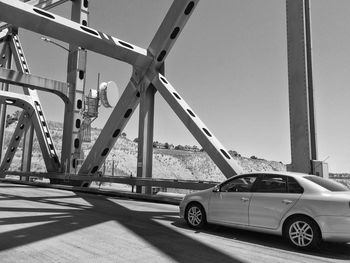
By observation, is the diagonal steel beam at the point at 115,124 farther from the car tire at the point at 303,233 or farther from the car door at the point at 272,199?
the car tire at the point at 303,233

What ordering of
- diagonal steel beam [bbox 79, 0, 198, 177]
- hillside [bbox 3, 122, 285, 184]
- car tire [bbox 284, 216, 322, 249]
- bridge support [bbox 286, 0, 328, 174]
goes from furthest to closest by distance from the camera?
hillside [bbox 3, 122, 285, 184] → diagonal steel beam [bbox 79, 0, 198, 177] → bridge support [bbox 286, 0, 328, 174] → car tire [bbox 284, 216, 322, 249]

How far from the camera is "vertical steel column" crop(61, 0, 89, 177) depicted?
85.9ft

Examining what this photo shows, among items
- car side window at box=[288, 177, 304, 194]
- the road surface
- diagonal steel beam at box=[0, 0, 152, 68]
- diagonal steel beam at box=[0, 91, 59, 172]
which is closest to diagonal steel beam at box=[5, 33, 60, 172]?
diagonal steel beam at box=[0, 91, 59, 172]

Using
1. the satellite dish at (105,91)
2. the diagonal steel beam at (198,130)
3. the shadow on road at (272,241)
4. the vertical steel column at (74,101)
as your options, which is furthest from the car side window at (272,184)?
the satellite dish at (105,91)

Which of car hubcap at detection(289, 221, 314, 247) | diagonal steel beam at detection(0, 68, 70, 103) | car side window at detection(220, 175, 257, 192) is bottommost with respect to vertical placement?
car hubcap at detection(289, 221, 314, 247)

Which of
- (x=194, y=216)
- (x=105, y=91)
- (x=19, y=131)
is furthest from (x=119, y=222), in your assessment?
(x=19, y=131)

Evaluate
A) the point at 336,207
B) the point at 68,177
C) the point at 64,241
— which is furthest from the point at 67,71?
the point at 336,207

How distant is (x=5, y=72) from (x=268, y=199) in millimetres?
22402

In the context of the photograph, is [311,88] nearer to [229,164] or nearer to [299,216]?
[229,164]

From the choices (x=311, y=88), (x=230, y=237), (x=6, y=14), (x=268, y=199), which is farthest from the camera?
(x=6, y=14)

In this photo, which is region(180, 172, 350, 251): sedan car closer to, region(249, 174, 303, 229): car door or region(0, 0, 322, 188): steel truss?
region(249, 174, 303, 229): car door

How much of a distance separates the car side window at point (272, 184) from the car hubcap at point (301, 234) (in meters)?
0.67

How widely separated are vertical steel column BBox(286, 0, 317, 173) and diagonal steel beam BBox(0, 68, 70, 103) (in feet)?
61.9

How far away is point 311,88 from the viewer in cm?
1141
